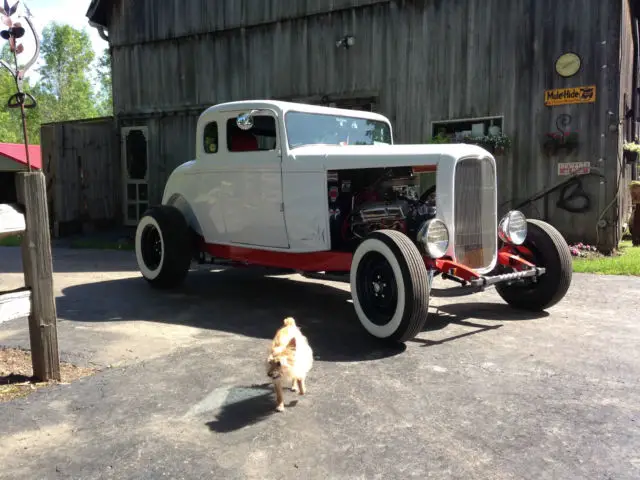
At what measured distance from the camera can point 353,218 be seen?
5.73 meters

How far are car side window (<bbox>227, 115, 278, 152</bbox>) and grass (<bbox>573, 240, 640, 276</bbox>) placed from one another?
4930 millimetres

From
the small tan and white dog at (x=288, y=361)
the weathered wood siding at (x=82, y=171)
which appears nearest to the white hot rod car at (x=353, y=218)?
the small tan and white dog at (x=288, y=361)

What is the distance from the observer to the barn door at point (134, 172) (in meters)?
14.7

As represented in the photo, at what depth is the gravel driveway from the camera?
9.00 feet

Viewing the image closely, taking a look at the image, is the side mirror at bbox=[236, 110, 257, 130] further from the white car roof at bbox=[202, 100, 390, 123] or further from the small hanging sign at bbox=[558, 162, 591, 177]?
the small hanging sign at bbox=[558, 162, 591, 177]

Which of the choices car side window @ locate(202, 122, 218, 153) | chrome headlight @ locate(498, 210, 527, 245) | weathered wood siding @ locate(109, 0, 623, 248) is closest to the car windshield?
car side window @ locate(202, 122, 218, 153)

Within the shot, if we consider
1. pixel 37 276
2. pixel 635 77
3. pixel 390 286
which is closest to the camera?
pixel 37 276

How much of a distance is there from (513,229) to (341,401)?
291 cm

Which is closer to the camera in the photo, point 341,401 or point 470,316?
point 341,401

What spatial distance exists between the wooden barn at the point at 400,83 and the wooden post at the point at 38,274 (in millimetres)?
8107

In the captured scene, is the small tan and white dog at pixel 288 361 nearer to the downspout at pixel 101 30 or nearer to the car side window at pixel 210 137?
the car side window at pixel 210 137

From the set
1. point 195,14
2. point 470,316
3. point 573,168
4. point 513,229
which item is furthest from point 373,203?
point 195,14

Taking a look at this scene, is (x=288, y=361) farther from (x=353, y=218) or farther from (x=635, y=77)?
(x=635, y=77)

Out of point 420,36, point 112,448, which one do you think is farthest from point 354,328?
point 420,36
